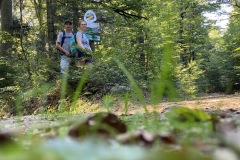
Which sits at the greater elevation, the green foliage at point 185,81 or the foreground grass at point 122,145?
the foreground grass at point 122,145

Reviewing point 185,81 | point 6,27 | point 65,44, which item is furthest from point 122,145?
point 185,81

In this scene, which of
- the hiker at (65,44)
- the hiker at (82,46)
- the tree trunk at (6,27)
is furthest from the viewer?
the tree trunk at (6,27)

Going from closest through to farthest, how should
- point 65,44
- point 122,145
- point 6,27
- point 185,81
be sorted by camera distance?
1. point 122,145
2. point 65,44
3. point 6,27
4. point 185,81

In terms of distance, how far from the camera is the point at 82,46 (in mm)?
7672

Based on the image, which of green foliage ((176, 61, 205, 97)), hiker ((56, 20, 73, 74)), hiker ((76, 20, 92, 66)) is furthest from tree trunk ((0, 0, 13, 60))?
green foliage ((176, 61, 205, 97))

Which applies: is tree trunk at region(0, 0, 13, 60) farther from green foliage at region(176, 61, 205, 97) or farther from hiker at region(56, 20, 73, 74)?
green foliage at region(176, 61, 205, 97)

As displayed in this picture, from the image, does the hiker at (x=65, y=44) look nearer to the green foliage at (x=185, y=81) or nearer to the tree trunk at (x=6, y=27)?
the green foliage at (x=185, y=81)

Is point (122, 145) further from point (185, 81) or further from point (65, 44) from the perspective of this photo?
point (185, 81)

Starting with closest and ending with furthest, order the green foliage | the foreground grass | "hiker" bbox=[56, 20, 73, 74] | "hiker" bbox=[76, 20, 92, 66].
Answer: the foreground grass < "hiker" bbox=[76, 20, 92, 66] < "hiker" bbox=[56, 20, 73, 74] < the green foliage

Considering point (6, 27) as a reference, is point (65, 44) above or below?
below

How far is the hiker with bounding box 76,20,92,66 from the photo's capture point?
7.61 meters

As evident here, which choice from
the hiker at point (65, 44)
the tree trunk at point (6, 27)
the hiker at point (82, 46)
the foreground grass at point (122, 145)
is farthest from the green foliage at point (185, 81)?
the tree trunk at point (6, 27)

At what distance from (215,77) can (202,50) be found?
5.52 metres

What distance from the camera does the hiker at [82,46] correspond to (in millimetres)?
7609
